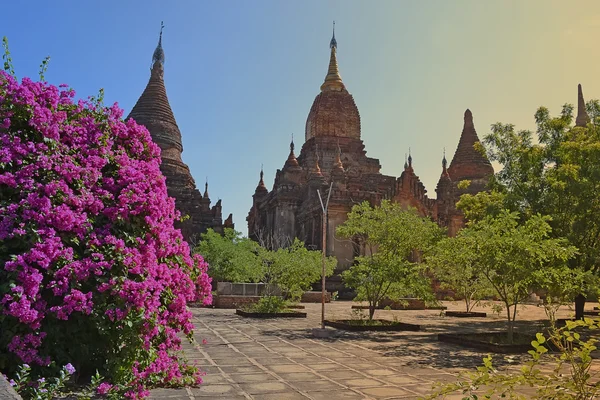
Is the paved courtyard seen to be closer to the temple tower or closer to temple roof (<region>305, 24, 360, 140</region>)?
temple roof (<region>305, 24, 360, 140</region>)

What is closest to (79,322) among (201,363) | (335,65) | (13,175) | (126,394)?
(126,394)

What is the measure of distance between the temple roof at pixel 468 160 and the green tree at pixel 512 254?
122 feet

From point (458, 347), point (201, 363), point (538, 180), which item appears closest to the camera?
point (201, 363)

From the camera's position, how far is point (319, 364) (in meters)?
8.55

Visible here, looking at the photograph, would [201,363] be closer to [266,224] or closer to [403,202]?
[403,202]

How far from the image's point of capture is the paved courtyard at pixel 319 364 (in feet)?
21.2

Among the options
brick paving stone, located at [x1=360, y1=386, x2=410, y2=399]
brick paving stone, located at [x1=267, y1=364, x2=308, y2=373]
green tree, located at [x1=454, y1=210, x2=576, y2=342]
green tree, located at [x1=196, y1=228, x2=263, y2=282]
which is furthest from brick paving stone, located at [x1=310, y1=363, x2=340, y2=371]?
green tree, located at [x1=196, y1=228, x2=263, y2=282]

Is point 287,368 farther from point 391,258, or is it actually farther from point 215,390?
point 391,258

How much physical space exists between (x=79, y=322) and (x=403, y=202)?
103 feet

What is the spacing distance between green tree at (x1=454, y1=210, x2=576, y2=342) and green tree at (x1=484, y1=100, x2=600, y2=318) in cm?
318

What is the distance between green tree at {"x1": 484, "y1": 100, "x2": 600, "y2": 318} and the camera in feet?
49.2

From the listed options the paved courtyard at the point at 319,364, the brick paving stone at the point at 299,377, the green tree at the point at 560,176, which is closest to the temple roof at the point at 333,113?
the green tree at the point at 560,176

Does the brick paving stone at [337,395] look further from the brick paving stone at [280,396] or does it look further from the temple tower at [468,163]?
the temple tower at [468,163]

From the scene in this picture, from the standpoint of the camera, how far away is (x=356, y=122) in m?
45.6
